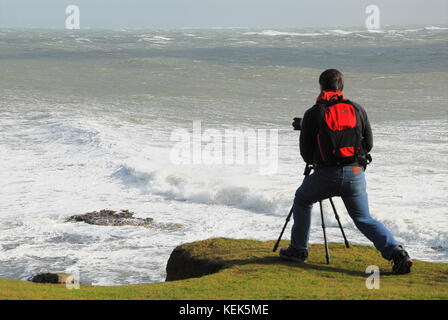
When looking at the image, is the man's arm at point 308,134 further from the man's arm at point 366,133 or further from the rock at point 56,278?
the rock at point 56,278

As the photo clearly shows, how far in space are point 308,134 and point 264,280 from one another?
145 cm

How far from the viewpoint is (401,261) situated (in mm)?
6328

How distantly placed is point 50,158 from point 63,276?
1077cm

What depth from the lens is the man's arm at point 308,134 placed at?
5821 millimetres

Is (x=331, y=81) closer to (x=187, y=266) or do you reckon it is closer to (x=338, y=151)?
(x=338, y=151)

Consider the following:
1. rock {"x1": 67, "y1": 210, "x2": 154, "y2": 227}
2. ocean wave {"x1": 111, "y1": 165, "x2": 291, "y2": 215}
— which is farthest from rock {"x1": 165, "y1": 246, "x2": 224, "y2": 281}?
ocean wave {"x1": 111, "y1": 165, "x2": 291, "y2": 215}

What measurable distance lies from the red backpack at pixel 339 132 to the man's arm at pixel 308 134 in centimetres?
7

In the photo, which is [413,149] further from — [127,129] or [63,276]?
[63,276]

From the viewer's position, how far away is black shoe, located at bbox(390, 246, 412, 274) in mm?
6281

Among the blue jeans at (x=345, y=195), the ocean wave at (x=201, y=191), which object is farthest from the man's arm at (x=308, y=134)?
the ocean wave at (x=201, y=191)

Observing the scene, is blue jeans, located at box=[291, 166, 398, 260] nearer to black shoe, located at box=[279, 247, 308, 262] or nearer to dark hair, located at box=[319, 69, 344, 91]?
black shoe, located at box=[279, 247, 308, 262]

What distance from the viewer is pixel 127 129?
23.4 meters
